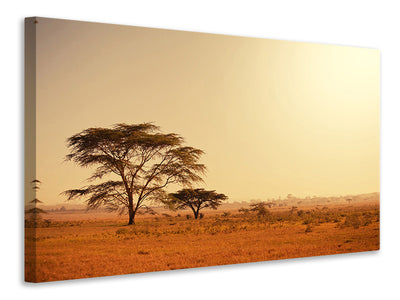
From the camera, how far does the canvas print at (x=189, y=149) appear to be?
6.81 m

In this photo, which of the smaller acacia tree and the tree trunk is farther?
the smaller acacia tree

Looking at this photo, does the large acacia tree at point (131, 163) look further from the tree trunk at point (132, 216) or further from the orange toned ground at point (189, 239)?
the orange toned ground at point (189, 239)

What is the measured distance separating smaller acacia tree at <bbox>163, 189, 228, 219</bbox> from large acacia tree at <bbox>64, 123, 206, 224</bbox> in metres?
0.11

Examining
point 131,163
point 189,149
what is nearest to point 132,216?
point 131,163

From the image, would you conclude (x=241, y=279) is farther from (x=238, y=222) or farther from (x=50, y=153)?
(x=50, y=153)

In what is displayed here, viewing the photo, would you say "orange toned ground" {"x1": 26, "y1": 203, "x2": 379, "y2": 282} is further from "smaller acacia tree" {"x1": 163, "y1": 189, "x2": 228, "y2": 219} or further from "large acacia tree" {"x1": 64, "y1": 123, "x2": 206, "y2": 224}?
"large acacia tree" {"x1": 64, "y1": 123, "x2": 206, "y2": 224}

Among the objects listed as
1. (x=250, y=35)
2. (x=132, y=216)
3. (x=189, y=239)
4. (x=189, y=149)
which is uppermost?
(x=250, y=35)

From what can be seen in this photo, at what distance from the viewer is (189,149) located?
24.9 feet

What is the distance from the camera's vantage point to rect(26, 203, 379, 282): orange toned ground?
6852mm

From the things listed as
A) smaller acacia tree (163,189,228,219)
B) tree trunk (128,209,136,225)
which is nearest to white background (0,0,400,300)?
tree trunk (128,209,136,225)

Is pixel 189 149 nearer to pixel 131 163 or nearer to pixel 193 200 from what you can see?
pixel 193 200

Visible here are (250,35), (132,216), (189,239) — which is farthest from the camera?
(250,35)

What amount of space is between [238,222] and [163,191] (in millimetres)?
939

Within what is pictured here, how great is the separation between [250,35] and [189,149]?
4.74 feet
